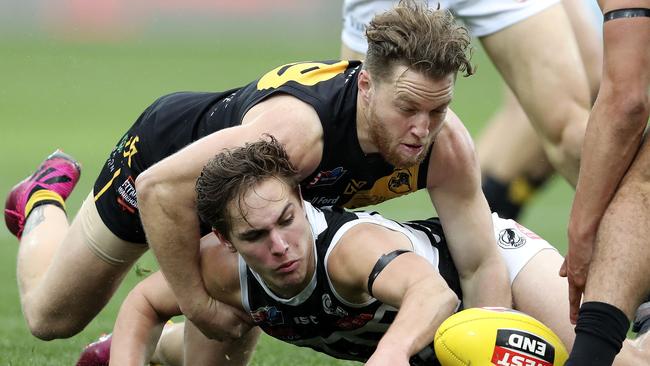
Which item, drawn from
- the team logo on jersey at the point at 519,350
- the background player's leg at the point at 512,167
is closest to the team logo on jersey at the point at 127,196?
the team logo on jersey at the point at 519,350

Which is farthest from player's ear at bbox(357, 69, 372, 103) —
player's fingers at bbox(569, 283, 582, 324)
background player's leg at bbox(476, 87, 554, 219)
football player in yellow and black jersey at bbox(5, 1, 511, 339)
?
background player's leg at bbox(476, 87, 554, 219)

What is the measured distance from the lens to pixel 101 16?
34.2 metres

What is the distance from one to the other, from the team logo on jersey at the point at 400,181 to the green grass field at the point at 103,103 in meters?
1.40

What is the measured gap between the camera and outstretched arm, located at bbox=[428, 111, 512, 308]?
568 cm

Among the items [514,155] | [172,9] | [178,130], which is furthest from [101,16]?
[178,130]

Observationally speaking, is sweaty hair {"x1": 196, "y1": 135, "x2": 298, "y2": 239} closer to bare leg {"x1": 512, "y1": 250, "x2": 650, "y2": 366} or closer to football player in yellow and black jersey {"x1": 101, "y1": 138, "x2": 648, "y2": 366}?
football player in yellow and black jersey {"x1": 101, "y1": 138, "x2": 648, "y2": 366}

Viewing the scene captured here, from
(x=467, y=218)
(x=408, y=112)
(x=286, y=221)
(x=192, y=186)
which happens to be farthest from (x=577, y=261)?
(x=192, y=186)

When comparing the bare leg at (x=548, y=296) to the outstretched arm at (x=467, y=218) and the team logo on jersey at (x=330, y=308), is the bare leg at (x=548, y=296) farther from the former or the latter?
the team logo on jersey at (x=330, y=308)

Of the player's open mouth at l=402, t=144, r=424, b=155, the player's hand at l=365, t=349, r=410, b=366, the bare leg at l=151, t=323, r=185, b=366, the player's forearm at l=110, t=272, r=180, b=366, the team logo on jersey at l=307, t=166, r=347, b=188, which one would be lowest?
the bare leg at l=151, t=323, r=185, b=366

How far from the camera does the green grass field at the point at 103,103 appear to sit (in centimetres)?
786

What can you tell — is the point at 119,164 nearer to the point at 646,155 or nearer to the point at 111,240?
the point at 111,240

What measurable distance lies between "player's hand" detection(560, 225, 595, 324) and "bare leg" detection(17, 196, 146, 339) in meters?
2.44

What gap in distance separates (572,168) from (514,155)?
146cm

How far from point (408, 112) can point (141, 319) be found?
60.7 inches
